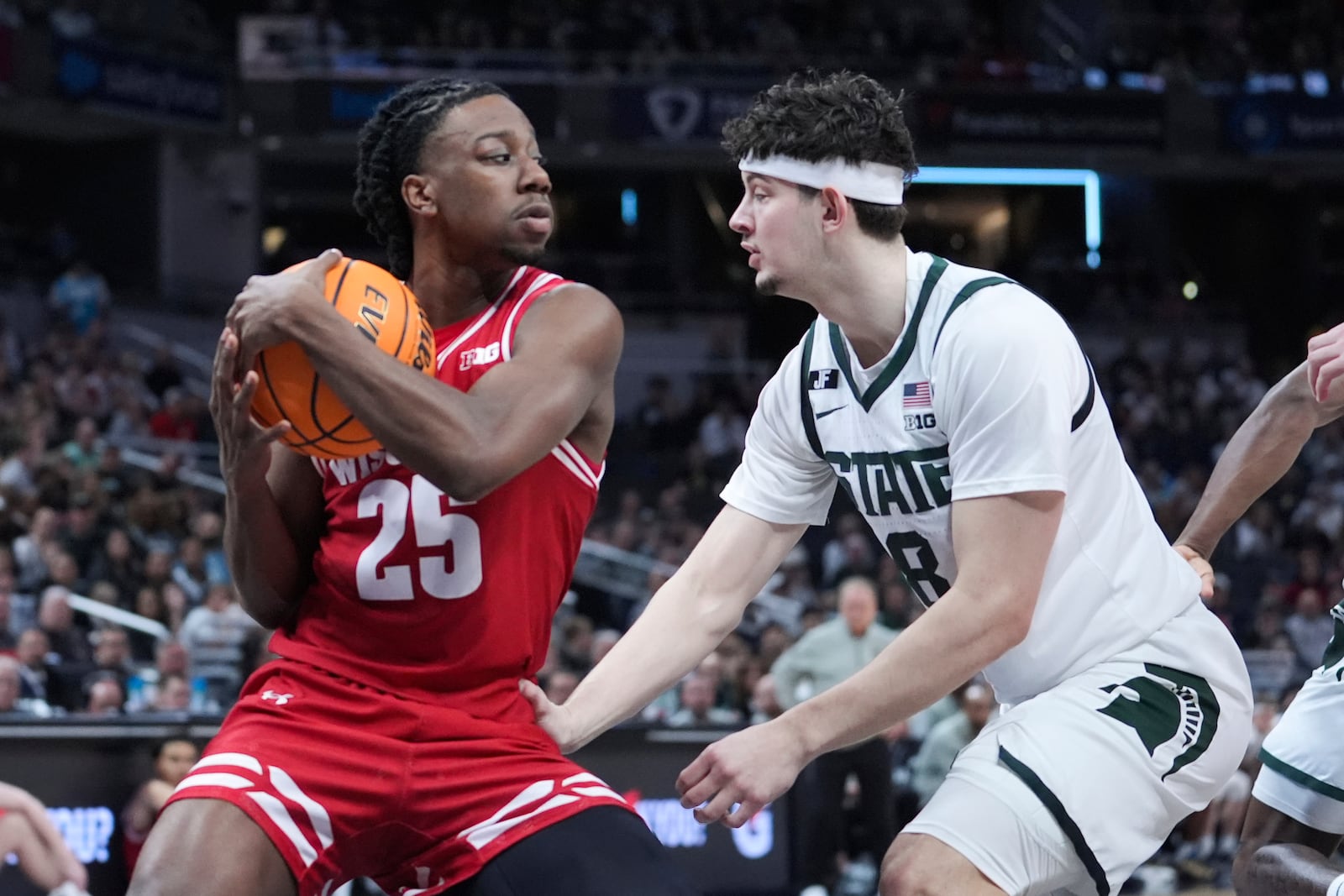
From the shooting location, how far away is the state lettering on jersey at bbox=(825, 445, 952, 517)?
3.37 m

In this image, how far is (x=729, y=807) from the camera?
9.50ft

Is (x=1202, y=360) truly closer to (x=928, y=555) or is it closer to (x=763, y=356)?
(x=763, y=356)

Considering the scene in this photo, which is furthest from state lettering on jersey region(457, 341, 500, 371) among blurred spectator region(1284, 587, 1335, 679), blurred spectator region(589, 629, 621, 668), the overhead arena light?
the overhead arena light

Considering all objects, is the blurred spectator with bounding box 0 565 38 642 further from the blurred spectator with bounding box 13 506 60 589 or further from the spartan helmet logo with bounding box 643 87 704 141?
the spartan helmet logo with bounding box 643 87 704 141

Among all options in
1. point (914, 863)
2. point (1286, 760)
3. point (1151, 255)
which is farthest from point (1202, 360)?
point (914, 863)

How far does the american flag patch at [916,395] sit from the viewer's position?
3.36m

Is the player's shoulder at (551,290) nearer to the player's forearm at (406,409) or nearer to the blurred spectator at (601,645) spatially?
the player's forearm at (406,409)

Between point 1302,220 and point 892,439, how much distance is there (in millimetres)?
26225

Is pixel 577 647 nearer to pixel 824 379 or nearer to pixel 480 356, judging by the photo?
pixel 824 379

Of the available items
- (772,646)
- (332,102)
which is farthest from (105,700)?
(332,102)

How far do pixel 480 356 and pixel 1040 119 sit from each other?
21.1m

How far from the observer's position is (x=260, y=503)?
3.32 metres

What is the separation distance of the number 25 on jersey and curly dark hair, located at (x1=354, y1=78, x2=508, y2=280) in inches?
24.2

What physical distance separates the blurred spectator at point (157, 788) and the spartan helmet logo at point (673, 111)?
15067 millimetres
